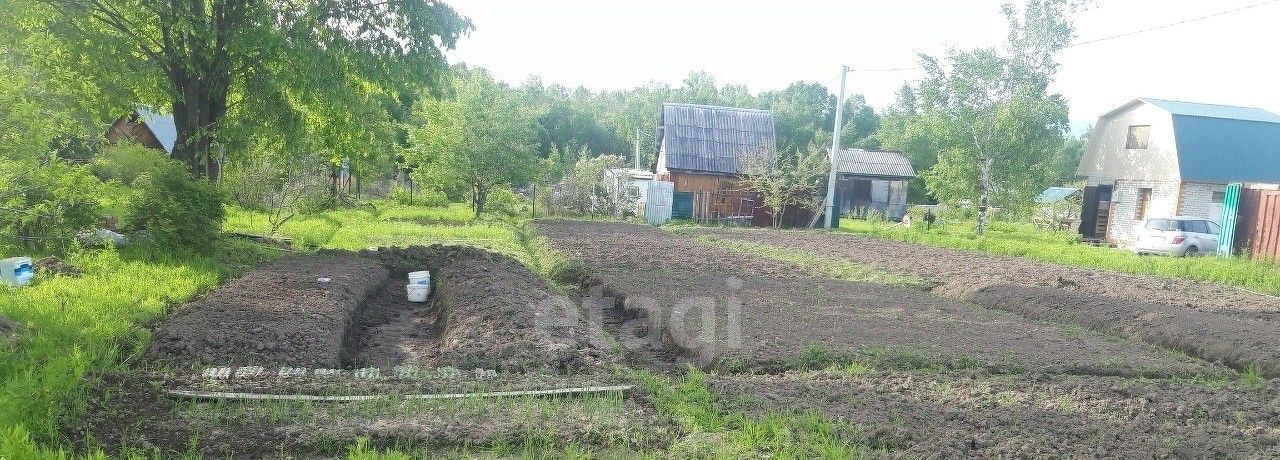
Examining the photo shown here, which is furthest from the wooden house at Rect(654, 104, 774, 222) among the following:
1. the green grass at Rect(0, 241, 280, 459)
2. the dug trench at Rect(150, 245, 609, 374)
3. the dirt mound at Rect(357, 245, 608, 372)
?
the green grass at Rect(0, 241, 280, 459)

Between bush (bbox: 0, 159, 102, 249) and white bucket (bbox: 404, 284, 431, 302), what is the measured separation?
12.8 ft

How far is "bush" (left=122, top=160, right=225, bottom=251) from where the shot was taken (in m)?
10.4

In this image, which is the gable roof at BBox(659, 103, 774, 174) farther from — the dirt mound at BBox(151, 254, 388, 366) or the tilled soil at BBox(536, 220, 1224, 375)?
the dirt mound at BBox(151, 254, 388, 366)

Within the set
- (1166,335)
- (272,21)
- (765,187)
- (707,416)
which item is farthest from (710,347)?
(765,187)

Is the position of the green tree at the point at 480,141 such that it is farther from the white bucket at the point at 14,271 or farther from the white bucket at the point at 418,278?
the white bucket at the point at 14,271

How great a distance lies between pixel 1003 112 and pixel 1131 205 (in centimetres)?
609

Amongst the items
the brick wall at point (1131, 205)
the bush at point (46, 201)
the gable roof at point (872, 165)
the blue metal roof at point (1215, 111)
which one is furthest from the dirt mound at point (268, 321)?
the gable roof at point (872, 165)

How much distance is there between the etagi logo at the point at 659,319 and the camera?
7883mm

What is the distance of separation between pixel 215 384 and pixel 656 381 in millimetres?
3314

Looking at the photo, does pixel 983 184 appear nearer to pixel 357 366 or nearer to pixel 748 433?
pixel 357 366

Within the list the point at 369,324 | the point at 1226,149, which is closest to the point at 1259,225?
the point at 1226,149

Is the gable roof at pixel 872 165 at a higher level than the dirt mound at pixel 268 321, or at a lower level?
higher

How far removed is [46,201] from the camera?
874 cm

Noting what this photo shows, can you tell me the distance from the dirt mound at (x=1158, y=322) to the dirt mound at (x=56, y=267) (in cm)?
1240
